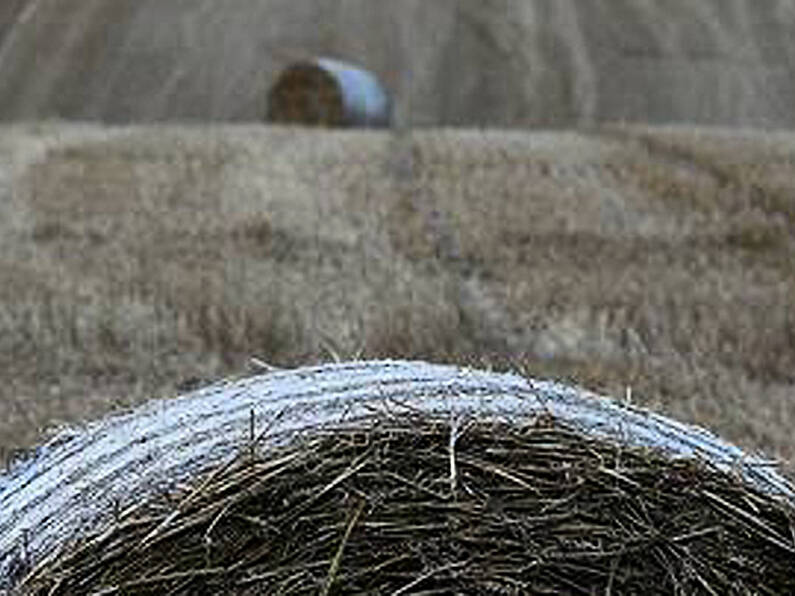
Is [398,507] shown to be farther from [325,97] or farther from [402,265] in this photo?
[325,97]

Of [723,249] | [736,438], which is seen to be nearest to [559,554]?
[736,438]

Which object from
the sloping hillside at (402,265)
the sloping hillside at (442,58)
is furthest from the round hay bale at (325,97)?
the sloping hillside at (402,265)

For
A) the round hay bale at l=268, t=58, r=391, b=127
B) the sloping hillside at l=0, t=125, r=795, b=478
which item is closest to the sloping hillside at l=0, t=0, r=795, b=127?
the round hay bale at l=268, t=58, r=391, b=127

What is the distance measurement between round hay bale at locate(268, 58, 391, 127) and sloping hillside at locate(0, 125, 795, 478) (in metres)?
3.15

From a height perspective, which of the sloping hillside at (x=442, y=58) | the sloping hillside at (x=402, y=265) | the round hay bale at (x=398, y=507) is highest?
the round hay bale at (x=398, y=507)

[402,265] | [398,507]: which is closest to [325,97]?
[402,265]

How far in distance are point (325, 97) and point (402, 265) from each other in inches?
317

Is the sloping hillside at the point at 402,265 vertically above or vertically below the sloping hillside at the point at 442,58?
A: above

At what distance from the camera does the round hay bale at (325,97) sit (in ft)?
50.5

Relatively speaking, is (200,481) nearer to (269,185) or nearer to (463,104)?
(269,185)

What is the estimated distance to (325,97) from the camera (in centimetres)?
1545

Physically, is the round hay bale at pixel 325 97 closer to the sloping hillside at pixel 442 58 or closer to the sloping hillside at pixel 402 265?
the sloping hillside at pixel 442 58

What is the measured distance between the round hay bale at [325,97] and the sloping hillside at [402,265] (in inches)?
124

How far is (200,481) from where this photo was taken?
2.54m
